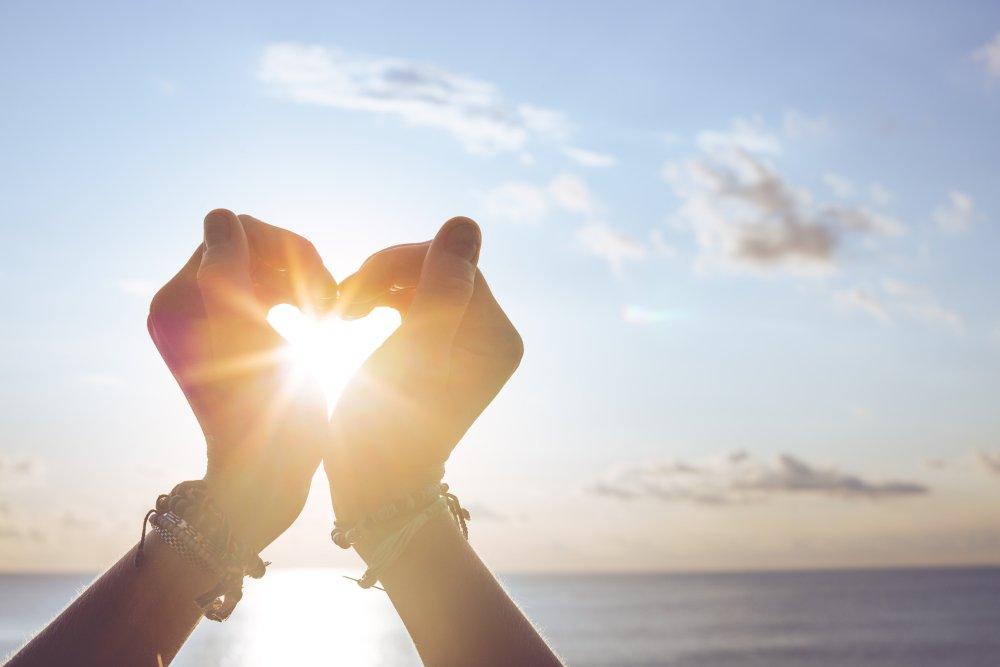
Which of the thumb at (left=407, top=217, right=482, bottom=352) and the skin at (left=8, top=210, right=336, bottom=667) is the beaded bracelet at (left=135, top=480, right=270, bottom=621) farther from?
the thumb at (left=407, top=217, right=482, bottom=352)

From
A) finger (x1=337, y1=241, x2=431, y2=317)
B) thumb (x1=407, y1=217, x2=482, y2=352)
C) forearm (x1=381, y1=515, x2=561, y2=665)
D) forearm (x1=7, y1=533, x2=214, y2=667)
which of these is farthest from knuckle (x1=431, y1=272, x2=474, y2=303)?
forearm (x1=7, y1=533, x2=214, y2=667)

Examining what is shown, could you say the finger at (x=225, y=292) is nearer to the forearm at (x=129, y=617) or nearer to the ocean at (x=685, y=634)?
the forearm at (x=129, y=617)

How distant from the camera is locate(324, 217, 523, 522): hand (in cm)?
222

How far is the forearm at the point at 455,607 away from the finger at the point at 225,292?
0.78m

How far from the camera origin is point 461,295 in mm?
2314

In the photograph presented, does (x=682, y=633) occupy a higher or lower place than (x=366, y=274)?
higher

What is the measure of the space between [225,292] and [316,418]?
17.3 inches

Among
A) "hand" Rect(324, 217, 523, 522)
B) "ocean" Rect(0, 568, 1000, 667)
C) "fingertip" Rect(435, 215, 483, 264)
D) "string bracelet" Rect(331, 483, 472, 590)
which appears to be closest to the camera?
"string bracelet" Rect(331, 483, 472, 590)

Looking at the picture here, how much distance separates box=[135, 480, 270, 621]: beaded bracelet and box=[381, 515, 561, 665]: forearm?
17.0 inches

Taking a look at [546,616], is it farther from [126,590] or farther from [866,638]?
[126,590]

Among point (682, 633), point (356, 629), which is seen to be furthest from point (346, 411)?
point (356, 629)

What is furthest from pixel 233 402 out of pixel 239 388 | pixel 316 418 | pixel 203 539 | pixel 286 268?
pixel 286 268

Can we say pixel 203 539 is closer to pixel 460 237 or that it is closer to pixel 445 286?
pixel 445 286

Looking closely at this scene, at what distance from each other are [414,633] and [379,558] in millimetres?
201
